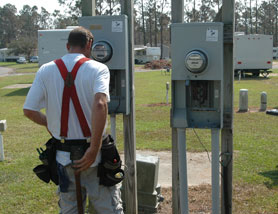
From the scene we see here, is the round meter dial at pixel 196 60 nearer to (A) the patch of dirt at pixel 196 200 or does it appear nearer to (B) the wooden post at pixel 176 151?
(B) the wooden post at pixel 176 151

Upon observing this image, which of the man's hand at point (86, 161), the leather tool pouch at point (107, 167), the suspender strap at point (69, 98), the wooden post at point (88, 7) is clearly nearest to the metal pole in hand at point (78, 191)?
the man's hand at point (86, 161)

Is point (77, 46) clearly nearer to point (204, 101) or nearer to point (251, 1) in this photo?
point (204, 101)

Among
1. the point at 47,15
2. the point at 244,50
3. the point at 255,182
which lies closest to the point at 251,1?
the point at 47,15

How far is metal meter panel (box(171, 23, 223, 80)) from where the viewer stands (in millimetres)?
3391

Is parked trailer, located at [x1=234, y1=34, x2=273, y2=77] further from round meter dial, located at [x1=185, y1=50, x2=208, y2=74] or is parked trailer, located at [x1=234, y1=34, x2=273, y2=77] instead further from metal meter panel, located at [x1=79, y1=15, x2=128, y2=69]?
round meter dial, located at [x1=185, y1=50, x2=208, y2=74]

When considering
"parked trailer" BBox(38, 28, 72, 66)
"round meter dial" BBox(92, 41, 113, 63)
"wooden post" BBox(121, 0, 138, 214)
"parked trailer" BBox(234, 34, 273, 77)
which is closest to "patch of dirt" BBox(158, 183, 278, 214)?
"wooden post" BBox(121, 0, 138, 214)

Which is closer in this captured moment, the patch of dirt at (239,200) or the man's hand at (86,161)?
the man's hand at (86,161)

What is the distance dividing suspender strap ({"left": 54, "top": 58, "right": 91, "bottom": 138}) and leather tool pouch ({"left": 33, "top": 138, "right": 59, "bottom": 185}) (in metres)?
0.20

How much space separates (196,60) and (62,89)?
1207mm

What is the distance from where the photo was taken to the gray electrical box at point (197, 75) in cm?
342

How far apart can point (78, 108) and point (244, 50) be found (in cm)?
2778

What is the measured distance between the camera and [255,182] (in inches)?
227

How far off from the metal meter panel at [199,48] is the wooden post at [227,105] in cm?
12

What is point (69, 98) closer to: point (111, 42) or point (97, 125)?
point (97, 125)
